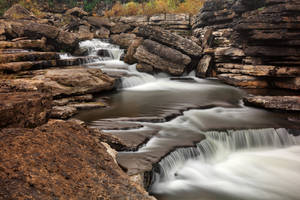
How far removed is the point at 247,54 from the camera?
42.0ft

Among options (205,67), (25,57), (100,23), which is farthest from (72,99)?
(100,23)

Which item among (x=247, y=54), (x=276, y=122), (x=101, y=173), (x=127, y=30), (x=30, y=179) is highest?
(x=127, y=30)

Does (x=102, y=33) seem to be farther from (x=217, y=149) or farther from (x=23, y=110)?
(x=23, y=110)

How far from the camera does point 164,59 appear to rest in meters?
14.0

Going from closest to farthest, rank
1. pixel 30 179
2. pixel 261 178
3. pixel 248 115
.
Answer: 1. pixel 30 179
2. pixel 261 178
3. pixel 248 115

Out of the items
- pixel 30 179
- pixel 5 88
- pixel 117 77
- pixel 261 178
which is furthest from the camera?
pixel 117 77

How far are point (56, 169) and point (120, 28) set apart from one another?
2340cm

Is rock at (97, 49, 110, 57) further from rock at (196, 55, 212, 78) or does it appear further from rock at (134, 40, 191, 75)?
rock at (196, 55, 212, 78)

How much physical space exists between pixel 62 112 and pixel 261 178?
5.33m

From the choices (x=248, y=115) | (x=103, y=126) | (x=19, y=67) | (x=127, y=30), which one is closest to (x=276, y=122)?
(x=248, y=115)

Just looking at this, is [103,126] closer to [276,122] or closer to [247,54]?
[276,122]

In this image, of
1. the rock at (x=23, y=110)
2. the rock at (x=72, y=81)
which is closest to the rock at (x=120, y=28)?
the rock at (x=72, y=81)

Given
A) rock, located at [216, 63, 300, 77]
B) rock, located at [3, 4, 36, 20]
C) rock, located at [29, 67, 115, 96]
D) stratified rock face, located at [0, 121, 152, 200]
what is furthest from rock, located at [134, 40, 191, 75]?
rock, located at [3, 4, 36, 20]

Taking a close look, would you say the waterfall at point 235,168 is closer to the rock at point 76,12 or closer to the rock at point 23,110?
the rock at point 23,110
